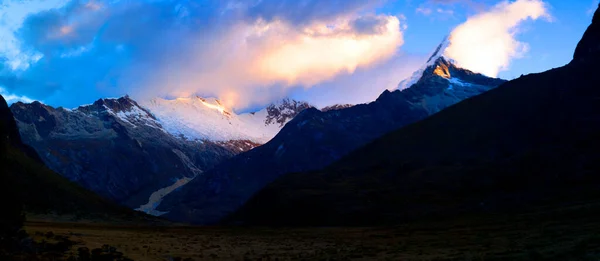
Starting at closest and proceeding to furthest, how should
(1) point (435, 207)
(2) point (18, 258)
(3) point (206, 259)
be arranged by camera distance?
(2) point (18, 258), (3) point (206, 259), (1) point (435, 207)

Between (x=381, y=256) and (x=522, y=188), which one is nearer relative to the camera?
(x=381, y=256)

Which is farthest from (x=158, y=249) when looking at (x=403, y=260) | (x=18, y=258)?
(x=403, y=260)

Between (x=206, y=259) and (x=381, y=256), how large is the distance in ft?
59.7

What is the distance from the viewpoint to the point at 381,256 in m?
56.6

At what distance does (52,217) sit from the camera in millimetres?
143500

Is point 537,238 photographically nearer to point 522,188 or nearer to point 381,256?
point 381,256

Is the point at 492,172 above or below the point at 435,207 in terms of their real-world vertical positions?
above

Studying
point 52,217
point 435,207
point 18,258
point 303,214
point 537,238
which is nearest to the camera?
point 18,258

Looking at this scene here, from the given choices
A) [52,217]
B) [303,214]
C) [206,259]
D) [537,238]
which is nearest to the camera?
[206,259]

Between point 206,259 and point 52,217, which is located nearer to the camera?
point 206,259

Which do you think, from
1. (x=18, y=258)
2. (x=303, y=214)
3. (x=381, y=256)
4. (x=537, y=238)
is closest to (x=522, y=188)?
(x=303, y=214)

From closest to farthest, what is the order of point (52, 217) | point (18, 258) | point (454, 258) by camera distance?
point (18, 258) → point (454, 258) → point (52, 217)

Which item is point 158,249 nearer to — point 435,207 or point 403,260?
point 403,260

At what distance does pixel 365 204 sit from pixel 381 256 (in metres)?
127
